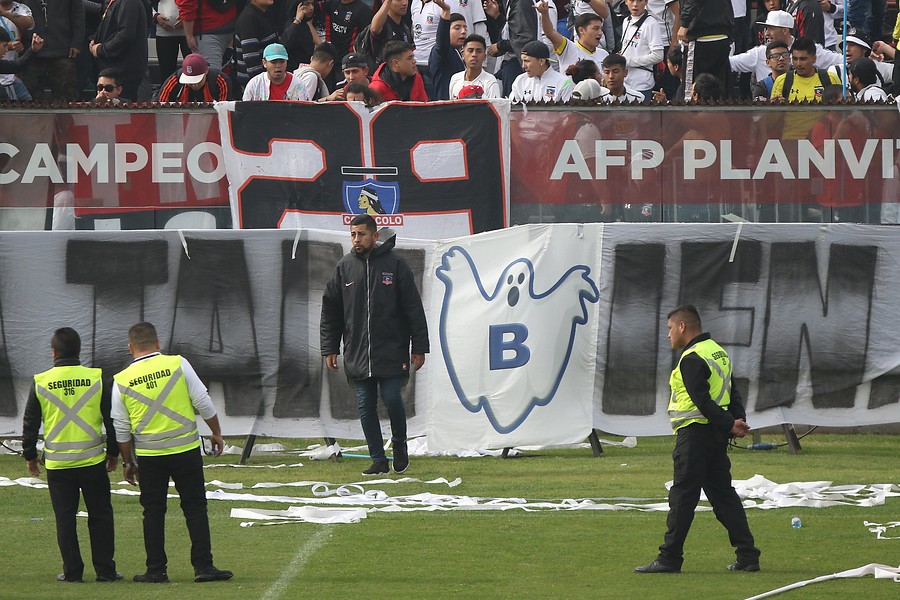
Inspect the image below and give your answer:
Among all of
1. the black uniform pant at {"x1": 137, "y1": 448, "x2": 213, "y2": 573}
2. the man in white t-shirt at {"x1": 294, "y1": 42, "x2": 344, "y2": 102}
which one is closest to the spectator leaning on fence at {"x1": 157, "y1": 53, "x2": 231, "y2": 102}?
the man in white t-shirt at {"x1": 294, "y1": 42, "x2": 344, "y2": 102}

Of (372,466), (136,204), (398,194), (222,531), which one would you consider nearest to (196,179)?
(136,204)

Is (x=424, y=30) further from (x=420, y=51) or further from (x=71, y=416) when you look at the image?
(x=71, y=416)

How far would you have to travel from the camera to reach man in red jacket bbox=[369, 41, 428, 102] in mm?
15680

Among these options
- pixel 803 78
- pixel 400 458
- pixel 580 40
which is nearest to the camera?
pixel 400 458

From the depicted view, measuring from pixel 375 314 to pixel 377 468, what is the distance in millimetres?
1327

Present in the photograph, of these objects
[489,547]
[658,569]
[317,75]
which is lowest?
[489,547]

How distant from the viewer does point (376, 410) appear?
12.4 metres

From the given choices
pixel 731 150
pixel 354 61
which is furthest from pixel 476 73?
pixel 731 150

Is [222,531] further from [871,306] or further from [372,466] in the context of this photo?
[871,306]

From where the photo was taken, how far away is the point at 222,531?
9.88 m

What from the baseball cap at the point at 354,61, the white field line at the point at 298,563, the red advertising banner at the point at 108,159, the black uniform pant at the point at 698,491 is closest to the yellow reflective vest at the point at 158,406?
the white field line at the point at 298,563

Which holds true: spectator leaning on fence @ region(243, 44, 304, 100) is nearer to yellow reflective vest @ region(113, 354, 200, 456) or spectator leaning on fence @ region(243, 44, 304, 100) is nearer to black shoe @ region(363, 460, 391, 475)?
black shoe @ region(363, 460, 391, 475)

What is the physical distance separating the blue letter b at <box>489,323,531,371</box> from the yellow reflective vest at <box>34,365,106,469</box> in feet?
17.1

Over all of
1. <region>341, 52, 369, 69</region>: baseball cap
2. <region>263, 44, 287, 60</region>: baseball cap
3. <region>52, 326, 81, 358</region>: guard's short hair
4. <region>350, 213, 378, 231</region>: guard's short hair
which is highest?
<region>263, 44, 287, 60</region>: baseball cap
